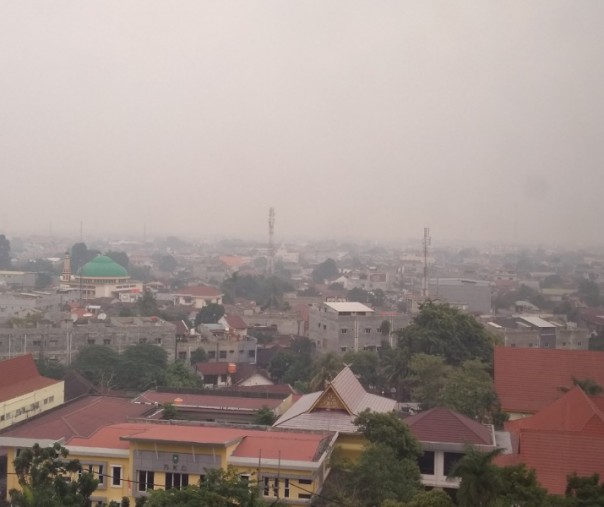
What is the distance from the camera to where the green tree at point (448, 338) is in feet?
56.5

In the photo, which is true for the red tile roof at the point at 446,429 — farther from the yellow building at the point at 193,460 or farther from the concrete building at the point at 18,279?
the concrete building at the point at 18,279

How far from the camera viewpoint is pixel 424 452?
1038 cm

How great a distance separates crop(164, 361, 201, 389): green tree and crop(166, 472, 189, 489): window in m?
6.91

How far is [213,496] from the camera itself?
22.2 feet

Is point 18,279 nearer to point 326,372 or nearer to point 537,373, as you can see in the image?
point 326,372

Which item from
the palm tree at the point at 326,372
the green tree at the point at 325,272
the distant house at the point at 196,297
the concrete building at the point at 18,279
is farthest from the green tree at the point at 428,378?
the green tree at the point at 325,272

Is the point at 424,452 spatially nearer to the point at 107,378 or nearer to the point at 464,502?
the point at 464,502

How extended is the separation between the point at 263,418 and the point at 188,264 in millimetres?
60879

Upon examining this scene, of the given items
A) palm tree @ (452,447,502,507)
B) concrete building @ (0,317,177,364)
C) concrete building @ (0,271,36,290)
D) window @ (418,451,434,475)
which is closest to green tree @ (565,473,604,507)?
palm tree @ (452,447,502,507)

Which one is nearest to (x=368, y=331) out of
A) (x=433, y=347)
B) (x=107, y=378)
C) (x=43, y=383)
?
(x=433, y=347)

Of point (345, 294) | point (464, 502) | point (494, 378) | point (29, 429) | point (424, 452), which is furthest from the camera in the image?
point (345, 294)

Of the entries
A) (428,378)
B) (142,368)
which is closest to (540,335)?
(428,378)

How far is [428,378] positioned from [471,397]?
5.72ft

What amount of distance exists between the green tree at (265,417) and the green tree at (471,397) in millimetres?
2740
